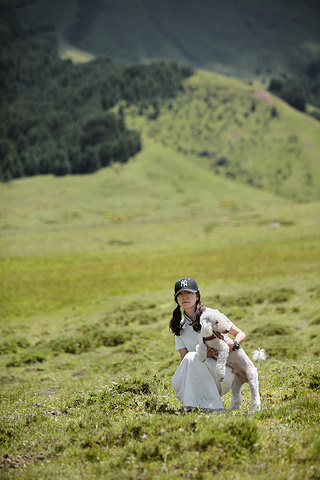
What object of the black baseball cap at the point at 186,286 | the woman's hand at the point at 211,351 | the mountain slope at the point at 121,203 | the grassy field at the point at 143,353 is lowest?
the mountain slope at the point at 121,203

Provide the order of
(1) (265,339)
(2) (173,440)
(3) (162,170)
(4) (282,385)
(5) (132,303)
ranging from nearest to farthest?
(2) (173,440) → (4) (282,385) → (1) (265,339) → (5) (132,303) → (3) (162,170)

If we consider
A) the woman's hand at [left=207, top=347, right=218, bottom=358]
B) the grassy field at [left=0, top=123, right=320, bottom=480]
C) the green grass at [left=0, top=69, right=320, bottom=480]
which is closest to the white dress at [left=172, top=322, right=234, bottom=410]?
the woman's hand at [left=207, top=347, right=218, bottom=358]

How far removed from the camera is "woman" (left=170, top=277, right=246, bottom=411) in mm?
8688

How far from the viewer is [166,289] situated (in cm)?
3572

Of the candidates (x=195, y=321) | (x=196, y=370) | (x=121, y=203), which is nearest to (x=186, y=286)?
(x=195, y=321)

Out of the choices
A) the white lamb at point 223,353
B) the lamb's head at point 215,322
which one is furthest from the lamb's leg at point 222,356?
the lamb's head at point 215,322

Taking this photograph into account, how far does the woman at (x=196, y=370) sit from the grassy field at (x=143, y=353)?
1.13 feet

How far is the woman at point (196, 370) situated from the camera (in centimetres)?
869

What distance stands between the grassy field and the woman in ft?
1.13

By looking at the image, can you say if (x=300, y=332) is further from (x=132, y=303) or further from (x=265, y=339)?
(x=132, y=303)

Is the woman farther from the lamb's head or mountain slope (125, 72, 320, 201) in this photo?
mountain slope (125, 72, 320, 201)

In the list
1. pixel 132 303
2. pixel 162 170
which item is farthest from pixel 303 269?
pixel 162 170

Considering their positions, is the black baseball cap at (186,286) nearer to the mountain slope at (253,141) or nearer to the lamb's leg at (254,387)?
the lamb's leg at (254,387)

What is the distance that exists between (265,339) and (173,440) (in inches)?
490
